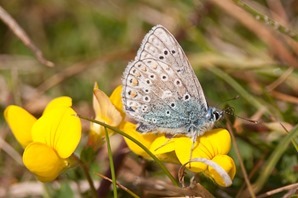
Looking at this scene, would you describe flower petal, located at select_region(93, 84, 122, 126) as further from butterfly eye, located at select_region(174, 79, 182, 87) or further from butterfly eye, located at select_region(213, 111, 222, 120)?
butterfly eye, located at select_region(213, 111, 222, 120)

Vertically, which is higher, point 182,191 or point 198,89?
point 198,89

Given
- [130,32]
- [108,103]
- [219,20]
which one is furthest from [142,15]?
[108,103]

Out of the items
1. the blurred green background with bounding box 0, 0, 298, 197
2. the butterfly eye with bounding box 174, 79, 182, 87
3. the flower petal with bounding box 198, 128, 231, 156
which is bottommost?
the blurred green background with bounding box 0, 0, 298, 197

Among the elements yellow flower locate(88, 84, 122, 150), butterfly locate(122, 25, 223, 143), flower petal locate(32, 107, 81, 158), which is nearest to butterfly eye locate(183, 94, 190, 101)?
butterfly locate(122, 25, 223, 143)

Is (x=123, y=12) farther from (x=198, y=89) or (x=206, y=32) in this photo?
(x=198, y=89)

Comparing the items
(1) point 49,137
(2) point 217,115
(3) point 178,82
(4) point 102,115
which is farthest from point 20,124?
(2) point 217,115

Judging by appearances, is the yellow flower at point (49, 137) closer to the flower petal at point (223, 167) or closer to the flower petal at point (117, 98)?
the flower petal at point (117, 98)
